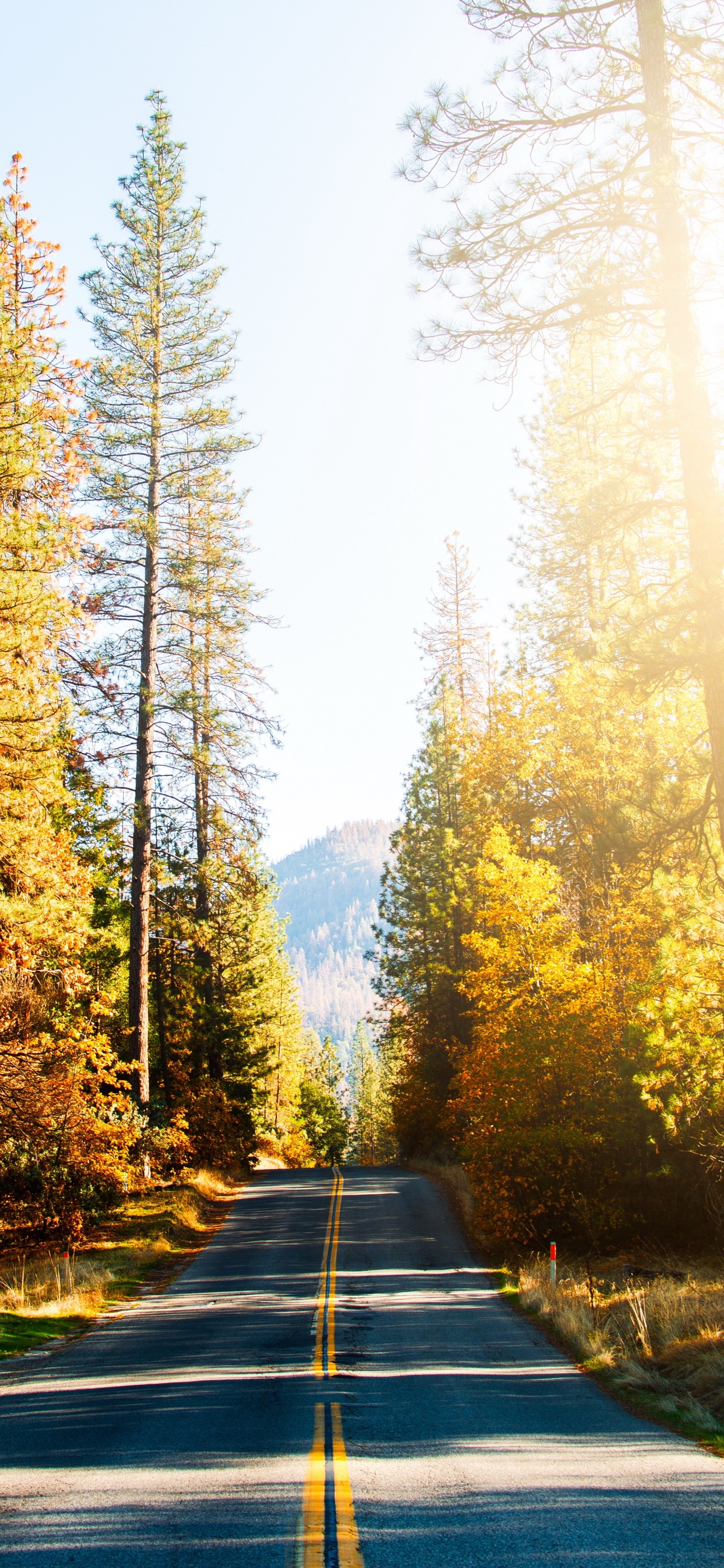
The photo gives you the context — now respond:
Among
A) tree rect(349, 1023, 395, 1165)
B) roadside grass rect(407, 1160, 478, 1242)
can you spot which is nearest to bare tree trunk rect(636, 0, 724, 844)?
roadside grass rect(407, 1160, 478, 1242)

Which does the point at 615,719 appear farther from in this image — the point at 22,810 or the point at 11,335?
the point at 11,335

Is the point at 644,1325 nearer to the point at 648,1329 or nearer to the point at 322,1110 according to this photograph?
the point at 648,1329

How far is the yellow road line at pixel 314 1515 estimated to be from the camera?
5027 mm

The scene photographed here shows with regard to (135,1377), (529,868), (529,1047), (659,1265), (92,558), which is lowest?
(659,1265)

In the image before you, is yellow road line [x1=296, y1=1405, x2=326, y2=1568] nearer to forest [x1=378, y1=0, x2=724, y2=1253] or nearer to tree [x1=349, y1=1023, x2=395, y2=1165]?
forest [x1=378, y1=0, x2=724, y2=1253]

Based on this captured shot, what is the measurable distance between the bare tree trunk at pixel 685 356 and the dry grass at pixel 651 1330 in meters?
4.91

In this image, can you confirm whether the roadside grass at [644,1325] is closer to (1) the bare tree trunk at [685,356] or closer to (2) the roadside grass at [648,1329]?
(2) the roadside grass at [648,1329]

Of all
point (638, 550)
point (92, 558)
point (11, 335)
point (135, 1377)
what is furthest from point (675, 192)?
point (92, 558)

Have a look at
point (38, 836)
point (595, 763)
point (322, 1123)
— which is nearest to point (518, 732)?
point (595, 763)

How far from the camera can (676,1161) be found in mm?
16281

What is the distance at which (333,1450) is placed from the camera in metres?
6.93

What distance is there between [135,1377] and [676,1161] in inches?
400

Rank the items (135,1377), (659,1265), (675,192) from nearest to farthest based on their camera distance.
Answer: (675,192) < (135,1377) < (659,1265)

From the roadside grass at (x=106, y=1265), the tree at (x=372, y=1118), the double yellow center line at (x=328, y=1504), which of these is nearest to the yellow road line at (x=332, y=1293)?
the double yellow center line at (x=328, y=1504)
